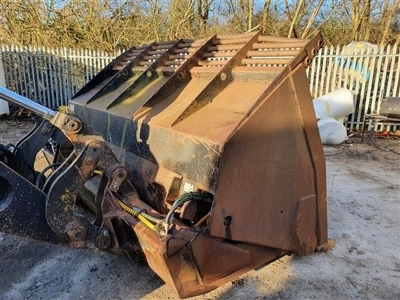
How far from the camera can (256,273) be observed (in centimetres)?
264

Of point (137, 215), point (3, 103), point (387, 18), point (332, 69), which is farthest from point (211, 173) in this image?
point (387, 18)

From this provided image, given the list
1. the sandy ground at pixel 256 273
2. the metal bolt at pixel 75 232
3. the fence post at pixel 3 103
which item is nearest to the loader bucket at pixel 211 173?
the metal bolt at pixel 75 232

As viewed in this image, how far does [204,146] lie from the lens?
2055 millimetres

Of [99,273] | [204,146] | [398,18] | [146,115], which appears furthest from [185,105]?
[398,18]

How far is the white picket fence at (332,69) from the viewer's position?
8203 millimetres

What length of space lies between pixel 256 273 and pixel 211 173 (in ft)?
3.45

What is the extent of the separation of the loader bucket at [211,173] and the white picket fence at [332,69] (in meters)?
6.46

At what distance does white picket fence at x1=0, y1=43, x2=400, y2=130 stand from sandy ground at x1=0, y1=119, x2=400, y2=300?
212 inches

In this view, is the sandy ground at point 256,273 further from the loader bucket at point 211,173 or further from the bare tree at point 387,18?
the bare tree at point 387,18

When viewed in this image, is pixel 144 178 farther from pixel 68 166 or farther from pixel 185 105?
pixel 68 166

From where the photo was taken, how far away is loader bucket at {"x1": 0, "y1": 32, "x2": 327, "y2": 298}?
191 centimetres

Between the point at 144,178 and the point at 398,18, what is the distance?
13826 millimetres

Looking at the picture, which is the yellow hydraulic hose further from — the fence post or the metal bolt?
the fence post

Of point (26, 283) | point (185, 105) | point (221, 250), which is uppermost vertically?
point (185, 105)
